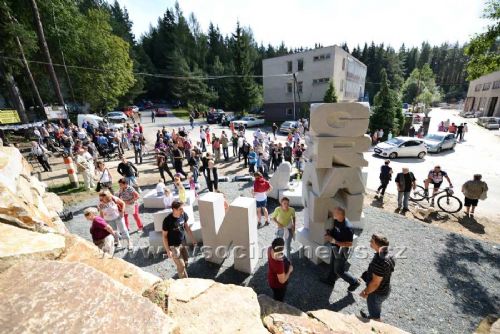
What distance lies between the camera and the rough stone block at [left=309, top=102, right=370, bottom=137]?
539 centimetres

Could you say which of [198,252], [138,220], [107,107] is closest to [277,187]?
[198,252]

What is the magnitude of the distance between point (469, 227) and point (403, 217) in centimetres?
203

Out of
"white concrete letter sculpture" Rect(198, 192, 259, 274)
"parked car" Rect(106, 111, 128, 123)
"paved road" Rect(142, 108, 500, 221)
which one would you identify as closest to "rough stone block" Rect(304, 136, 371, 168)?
"white concrete letter sculpture" Rect(198, 192, 259, 274)

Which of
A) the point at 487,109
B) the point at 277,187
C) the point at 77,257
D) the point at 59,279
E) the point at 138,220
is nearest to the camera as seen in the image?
the point at 59,279

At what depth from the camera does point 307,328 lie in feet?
10.7

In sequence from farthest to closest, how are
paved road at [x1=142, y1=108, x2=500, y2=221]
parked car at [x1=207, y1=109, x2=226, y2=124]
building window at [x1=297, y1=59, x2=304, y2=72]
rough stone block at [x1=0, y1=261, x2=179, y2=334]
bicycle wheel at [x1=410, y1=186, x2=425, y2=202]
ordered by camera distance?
parked car at [x1=207, y1=109, x2=226, y2=124] < building window at [x1=297, y1=59, x2=304, y2=72] < paved road at [x1=142, y1=108, x2=500, y2=221] < bicycle wheel at [x1=410, y1=186, x2=425, y2=202] < rough stone block at [x1=0, y1=261, x2=179, y2=334]

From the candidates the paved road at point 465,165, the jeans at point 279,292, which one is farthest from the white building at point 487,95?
the jeans at point 279,292

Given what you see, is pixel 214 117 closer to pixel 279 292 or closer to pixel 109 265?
pixel 279 292

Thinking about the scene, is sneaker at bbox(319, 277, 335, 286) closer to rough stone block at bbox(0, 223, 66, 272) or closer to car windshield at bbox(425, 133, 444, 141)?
rough stone block at bbox(0, 223, 66, 272)

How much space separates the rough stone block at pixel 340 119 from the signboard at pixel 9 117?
25318mm

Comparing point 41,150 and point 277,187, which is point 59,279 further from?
point 41,150

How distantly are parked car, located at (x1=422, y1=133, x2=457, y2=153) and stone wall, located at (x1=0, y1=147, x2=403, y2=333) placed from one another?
19215 millimetres

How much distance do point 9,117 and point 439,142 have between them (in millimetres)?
33885

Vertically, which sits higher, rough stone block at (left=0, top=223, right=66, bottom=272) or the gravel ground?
rough stone block at (left=0, top=223, right=66, bottom=272)
